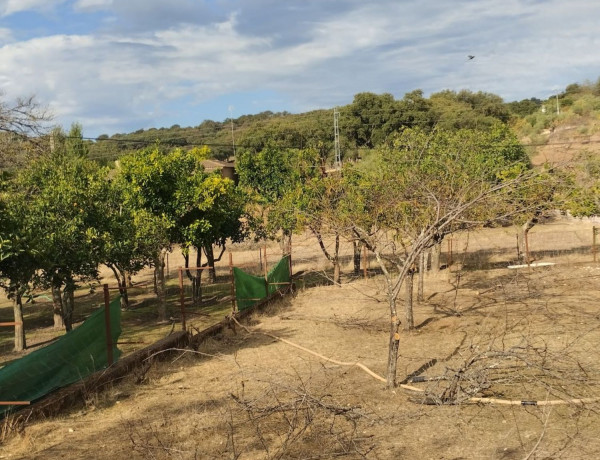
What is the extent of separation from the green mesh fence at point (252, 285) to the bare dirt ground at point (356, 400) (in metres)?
1.20

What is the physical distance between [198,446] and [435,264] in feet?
55.7

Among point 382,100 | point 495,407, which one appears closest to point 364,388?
point 495,407

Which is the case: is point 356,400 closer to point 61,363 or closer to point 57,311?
point 61,363

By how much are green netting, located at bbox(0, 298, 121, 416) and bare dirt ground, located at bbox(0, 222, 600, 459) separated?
449 mm

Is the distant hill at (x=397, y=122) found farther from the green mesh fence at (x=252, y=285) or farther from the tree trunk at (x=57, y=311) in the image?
the tree trunk at (x=57, y=311)

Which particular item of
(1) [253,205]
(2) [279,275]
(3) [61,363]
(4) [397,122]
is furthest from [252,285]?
(4) [397,122]

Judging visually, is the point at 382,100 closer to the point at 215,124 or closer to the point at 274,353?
the point at 274,353

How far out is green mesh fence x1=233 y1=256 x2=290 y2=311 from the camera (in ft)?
48.8

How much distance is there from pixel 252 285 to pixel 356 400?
340 inches

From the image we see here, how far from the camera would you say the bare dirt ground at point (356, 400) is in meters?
6.02

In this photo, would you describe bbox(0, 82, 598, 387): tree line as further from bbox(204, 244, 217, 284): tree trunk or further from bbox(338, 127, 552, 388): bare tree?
bbox(204, 244, 217, 284): tree trunk

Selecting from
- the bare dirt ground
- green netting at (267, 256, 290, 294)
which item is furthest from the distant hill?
the bare dirt ground

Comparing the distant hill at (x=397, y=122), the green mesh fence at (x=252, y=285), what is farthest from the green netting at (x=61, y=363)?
the distant hill at (x=397, y=122)

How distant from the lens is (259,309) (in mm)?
15977
